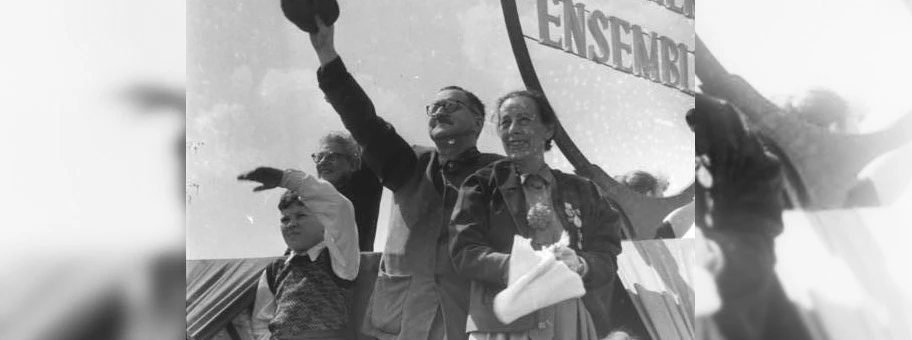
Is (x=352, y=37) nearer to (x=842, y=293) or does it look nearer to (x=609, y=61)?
(x=609, y=61)

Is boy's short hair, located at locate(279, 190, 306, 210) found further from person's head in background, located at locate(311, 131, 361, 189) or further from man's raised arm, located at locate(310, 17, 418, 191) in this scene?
man's raised arm, located at locate(310, 17, 418, 191)

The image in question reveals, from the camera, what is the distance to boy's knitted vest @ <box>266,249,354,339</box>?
2.80 m

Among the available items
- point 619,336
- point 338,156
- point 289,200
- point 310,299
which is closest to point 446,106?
point 338,156

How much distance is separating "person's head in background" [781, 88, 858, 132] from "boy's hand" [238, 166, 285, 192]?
4.28ft

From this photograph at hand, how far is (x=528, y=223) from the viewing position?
9.09ft

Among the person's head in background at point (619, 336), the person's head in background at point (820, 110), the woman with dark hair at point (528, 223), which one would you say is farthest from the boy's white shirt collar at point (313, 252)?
the person's head in background at point (820, 110)

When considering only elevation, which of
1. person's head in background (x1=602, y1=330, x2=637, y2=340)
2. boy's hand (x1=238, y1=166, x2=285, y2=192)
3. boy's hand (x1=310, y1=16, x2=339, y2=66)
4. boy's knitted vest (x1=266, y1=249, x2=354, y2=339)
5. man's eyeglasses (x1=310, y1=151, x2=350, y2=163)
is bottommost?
person's head in background (x1=602, y1=330, x2=637, y2=340)

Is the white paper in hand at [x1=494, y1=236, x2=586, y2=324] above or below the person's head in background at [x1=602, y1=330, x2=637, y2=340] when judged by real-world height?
above

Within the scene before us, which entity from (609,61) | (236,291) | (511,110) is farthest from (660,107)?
(236,291)

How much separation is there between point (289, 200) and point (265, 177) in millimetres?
85

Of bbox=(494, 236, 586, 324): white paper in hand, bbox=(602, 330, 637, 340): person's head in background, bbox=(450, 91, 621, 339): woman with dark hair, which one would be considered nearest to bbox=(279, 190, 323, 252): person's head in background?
bbox=(450, 91, 621, 339): woman with dark hair

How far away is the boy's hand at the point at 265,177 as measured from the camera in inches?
113

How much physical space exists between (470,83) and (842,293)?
1.10 meters

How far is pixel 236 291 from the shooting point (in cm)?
288
